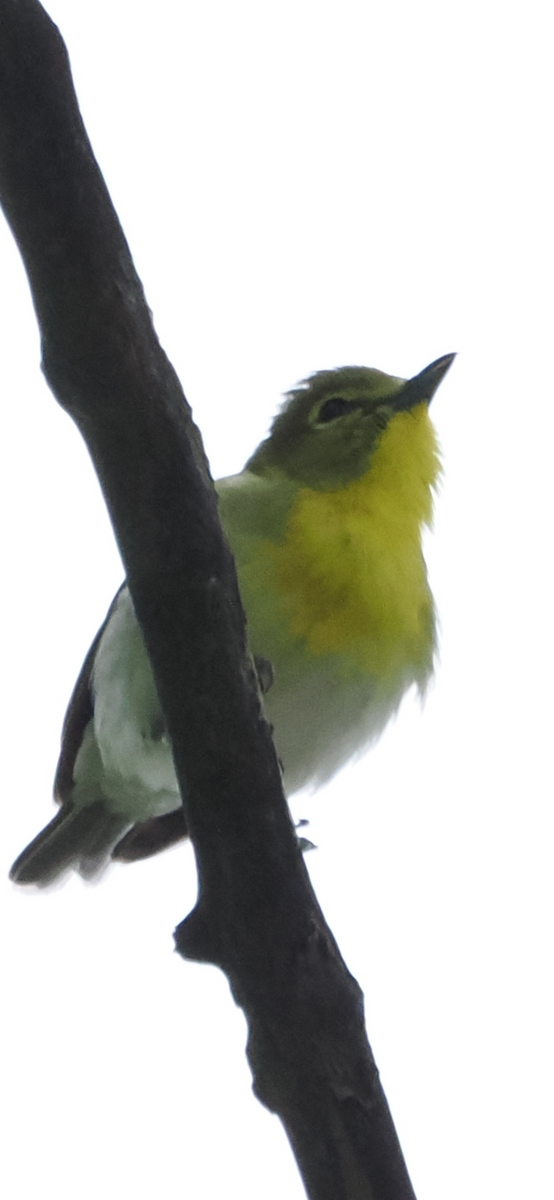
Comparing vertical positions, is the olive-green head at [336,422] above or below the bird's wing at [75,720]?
above

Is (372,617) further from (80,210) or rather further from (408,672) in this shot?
(80,210)

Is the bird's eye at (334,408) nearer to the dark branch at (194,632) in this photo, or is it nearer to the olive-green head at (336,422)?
the olive-green head at (336,422)

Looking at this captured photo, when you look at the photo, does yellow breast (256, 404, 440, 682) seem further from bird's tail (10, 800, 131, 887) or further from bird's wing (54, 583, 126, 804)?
bird's tail (10, 800, 131, 887)

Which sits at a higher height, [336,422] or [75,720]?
[336,422]

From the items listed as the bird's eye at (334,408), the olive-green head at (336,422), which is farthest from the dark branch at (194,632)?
the bird's eye at (334,408)

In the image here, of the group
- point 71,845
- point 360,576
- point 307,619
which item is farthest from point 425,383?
point 71,845

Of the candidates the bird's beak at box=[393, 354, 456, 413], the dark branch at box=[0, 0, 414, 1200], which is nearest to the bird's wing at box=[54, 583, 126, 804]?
the bird's beak at box=[393, 354, 456, 413]

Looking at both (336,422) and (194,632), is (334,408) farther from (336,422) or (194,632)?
(194,632)
